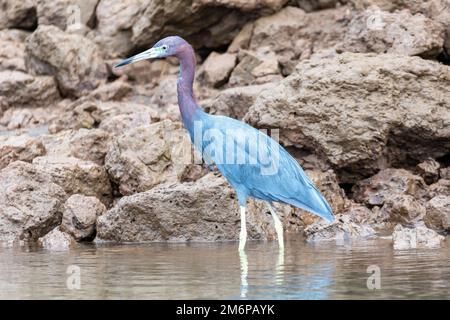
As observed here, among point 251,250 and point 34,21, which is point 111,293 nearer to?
point 251,250

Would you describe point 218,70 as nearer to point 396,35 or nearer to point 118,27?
point 118,27

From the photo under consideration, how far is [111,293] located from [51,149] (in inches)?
295

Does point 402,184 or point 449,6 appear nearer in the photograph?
point 402,184

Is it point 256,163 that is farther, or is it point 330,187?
point 330,187

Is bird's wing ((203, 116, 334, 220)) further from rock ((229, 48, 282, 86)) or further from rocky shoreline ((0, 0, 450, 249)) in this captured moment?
rock ((229, 48, 282, 86))

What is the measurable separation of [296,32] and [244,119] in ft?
15.1

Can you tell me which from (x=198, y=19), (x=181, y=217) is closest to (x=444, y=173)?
(x=181, y=217)

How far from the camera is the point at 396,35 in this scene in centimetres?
1459

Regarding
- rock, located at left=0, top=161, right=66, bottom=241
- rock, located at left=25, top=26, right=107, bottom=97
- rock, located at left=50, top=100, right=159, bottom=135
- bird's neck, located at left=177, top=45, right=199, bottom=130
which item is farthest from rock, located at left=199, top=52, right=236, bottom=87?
Answer: bird's neck, located at left=177, top=45, right=199, bottom=130

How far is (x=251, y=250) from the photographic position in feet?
33.1

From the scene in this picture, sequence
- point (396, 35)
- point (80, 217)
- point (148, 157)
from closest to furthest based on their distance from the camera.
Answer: point (80, 217) < point (148, 157) < point (396, 35)

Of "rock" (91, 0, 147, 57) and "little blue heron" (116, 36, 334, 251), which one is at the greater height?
"rock" (91, 0, 147, 57)

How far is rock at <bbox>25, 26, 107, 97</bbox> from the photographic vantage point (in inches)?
692
